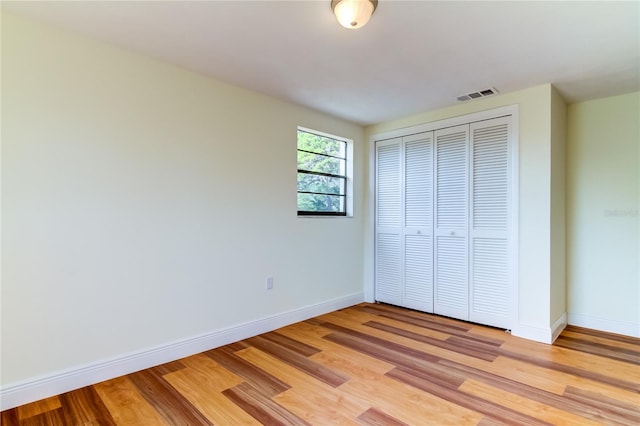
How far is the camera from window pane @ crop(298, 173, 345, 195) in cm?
365

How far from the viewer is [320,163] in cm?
386

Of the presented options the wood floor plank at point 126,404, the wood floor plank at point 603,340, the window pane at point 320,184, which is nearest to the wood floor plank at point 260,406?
the wood floor plank at point 126,404

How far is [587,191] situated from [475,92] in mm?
1575

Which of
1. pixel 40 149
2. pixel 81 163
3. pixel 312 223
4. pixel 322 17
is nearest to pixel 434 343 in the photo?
pixel 312 223

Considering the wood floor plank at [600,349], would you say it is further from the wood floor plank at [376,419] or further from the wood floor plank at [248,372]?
the wood floor plank at [248,372]

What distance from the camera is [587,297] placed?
10.9ft

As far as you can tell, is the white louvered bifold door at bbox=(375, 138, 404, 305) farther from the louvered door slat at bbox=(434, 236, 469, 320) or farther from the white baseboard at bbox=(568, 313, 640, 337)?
the white baseboard at bbox=(568, 313, 640, 337)

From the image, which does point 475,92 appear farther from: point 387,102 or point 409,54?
point 409,54

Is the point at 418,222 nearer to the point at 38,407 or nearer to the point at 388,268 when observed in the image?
the point at 388,268

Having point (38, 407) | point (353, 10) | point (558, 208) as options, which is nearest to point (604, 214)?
point (558, 208)

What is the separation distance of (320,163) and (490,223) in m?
1.93

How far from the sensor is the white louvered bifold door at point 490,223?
3174 millimetres

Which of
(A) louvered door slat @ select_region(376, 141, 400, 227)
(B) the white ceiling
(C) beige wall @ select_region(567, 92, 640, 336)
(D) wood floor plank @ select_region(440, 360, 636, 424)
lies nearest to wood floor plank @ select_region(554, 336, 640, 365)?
(C) beige wall @ select_region(567, 92, 640, 336)

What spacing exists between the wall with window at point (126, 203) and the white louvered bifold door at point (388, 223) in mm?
1337
